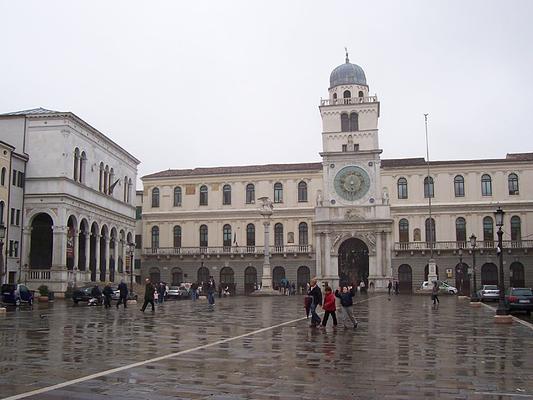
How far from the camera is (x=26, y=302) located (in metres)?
37.2

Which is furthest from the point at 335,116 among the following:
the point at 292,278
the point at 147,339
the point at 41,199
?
the point at 147,339

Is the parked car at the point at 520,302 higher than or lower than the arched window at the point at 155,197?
lower

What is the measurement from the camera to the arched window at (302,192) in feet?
241

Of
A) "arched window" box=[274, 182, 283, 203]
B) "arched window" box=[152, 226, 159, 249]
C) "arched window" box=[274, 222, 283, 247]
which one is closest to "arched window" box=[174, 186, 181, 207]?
"arched window" box=[152, 226, 159, 249]

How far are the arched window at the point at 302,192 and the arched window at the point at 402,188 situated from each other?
11.1 metres

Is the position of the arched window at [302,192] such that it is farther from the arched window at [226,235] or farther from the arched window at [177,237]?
the arched window at [177,237]

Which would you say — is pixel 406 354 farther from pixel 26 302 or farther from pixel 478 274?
pixel 478 274

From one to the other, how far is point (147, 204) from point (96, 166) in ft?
73.9

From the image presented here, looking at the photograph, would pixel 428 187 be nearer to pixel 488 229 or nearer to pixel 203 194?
pixel 488 229

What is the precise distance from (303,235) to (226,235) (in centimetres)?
947

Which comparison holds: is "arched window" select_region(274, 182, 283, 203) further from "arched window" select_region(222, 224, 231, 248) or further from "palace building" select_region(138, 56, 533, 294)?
"arched window" select_region(222, 224, 231, 248)

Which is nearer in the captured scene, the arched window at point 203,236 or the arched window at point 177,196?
the arched window at point 203,236

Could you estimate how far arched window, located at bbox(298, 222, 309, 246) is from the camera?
72188 millimetres

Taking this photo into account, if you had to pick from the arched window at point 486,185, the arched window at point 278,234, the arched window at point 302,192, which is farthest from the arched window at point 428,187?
the arched window at point 278,234
